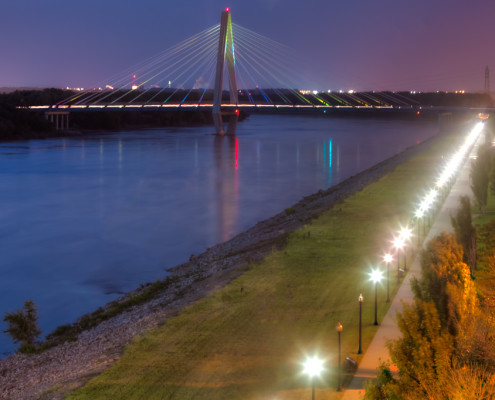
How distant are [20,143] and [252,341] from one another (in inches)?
1043

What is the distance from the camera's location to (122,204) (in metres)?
12.5

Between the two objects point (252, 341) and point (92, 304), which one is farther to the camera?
point (92, 304)

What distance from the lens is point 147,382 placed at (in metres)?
3.35

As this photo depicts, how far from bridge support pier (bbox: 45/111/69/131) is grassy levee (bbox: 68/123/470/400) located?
28.2 m

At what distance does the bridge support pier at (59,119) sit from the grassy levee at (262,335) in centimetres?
2823

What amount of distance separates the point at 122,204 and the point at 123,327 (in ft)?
27.3

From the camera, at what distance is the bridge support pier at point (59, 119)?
105 ft

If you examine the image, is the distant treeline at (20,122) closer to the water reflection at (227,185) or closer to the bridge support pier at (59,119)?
the bridge support pier at (59,119)

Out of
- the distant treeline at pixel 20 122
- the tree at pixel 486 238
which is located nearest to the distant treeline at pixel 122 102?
the distant treeline at pixel 20 122

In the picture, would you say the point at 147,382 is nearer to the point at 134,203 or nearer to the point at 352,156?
the point at 134,203

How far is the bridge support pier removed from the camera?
3206 cm

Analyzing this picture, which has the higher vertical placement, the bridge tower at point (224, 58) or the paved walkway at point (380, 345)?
the bridge tower at point (224, 58)

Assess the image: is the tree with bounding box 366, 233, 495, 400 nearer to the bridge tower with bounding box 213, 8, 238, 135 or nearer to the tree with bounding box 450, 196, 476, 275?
the tree with bounding box 450, 196, 476, 275

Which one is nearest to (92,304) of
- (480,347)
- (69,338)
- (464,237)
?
(69,338)
